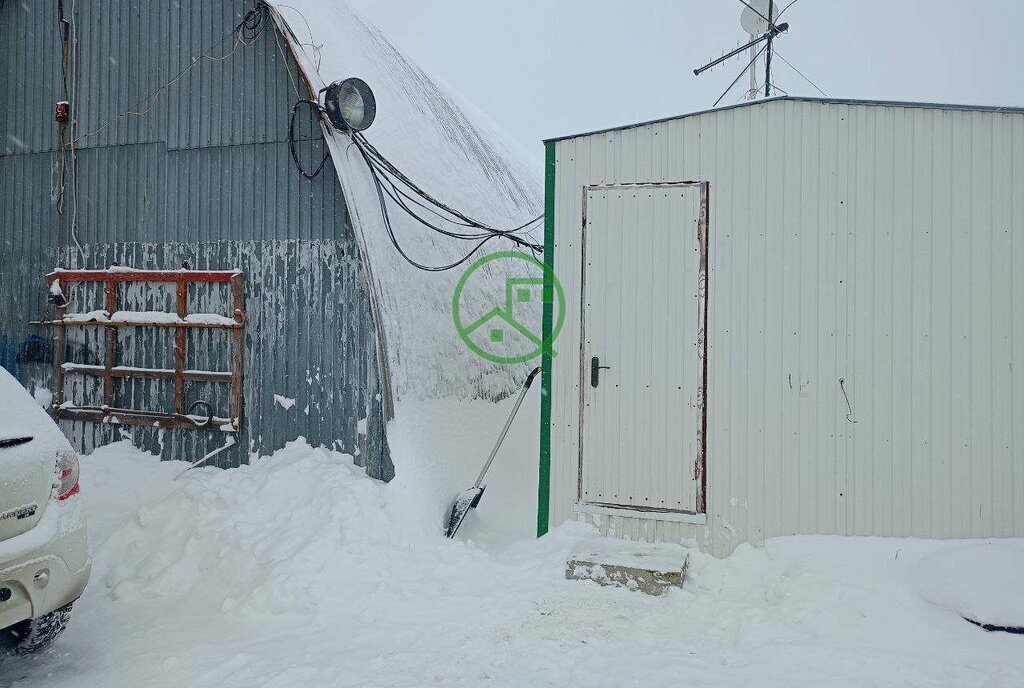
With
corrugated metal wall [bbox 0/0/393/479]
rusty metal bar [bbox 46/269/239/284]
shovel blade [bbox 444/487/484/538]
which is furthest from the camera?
rusty metal bar [bbox 46/269/239/284]

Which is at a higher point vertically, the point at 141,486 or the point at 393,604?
the point at 141,486

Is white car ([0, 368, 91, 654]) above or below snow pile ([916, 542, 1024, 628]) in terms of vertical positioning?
above

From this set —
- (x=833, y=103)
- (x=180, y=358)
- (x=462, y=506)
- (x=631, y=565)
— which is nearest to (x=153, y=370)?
(x=180, y=358)

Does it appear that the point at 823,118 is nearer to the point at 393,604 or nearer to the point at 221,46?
the point at 393,604

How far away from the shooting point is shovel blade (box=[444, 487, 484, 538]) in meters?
5.69

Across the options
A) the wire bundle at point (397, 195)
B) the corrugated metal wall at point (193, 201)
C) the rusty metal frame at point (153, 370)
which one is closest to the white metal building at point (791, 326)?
the wire bundle at point (397, 195)

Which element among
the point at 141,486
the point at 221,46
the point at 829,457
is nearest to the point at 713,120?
the point at 829,457

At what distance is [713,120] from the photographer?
5.28 m

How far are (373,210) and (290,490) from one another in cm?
246

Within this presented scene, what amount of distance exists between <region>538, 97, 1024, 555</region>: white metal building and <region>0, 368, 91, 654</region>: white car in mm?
3081

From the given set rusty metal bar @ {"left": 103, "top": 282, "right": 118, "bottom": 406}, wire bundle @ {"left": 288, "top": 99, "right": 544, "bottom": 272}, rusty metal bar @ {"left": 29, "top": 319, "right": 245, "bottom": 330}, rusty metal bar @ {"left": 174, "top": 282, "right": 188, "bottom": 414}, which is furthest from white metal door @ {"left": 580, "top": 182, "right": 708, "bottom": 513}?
rusty metal bar @ {"left": 103, "top": 282, "right": 118, "bottom": 406}

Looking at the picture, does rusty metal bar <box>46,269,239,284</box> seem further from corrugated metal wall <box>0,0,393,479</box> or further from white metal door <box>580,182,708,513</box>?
white metal door <box>580,182,708,513</box>

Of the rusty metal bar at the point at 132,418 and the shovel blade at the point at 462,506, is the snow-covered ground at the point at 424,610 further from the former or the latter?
the rusty metal bar at the point at 132,418

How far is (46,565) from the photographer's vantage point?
3.56 meters
